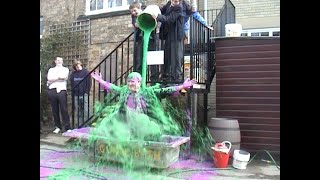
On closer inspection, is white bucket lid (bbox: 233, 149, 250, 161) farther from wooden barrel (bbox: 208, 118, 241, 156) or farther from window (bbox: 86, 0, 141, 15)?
window (bbox: 86, 0, 141, 15)

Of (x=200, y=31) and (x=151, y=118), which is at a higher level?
(x=200, y=31)

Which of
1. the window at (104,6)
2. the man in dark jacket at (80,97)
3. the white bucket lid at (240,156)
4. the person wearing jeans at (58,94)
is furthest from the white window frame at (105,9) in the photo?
the white bucket lid at (240,156)

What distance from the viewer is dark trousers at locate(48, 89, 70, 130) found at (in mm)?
5905

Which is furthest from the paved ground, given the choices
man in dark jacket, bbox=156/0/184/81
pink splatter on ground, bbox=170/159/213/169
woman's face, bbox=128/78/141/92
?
man in dark jacket, bbox=156/0/184/81

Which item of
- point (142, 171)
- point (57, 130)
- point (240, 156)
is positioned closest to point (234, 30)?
point (240, 156)

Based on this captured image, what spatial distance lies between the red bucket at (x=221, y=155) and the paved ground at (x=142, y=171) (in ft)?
0.26

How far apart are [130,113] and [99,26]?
369 cm

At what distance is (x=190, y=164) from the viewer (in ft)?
14.1

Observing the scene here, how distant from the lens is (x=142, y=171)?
3.82m
